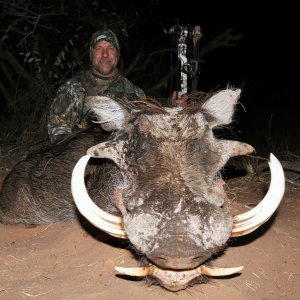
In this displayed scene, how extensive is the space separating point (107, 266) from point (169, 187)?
90cm

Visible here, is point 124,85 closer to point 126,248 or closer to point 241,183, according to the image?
point 241,183

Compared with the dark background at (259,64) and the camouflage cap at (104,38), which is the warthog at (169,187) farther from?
the dark background at (259,64)

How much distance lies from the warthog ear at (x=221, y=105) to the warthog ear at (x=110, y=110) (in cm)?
52

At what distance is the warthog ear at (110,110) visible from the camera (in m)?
3.06

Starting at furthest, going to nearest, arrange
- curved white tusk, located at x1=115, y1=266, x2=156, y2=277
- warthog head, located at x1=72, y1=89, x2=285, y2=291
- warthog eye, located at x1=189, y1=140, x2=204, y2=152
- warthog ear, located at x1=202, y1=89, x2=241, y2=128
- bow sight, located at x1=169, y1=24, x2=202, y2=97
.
Result: 1. bow sight, located at x1=169, y1=24, x2=202, y2=97
2. warthog ear, located at x1=202, y1=89, x2=241, y2=128
3. warthog eye, located at x1=189, y1=140, x2=204, y2=152
4. curved white tusk, located at x1=115, y1=266, x2=156, y2=277
5. warthog head, located at x1=72, y1=89, x2=285, y2=291

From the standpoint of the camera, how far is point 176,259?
2.01m

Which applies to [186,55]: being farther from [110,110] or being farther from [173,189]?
[173,189]

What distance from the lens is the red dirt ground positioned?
2703 mm

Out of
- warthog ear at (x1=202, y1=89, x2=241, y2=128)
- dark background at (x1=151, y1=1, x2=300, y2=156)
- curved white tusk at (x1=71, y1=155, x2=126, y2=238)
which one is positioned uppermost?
warthog ear at (x1=202, y1=89, x2=241, y2=128)

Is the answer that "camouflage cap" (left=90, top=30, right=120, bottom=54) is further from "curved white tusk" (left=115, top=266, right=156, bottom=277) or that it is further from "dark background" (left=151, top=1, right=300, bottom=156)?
"dark background" (left=151, top=1, right=300, bottom=156)

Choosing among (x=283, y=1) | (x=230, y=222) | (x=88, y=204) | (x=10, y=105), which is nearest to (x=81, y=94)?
(x=88, y=204)

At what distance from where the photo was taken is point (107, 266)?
9.64 feet

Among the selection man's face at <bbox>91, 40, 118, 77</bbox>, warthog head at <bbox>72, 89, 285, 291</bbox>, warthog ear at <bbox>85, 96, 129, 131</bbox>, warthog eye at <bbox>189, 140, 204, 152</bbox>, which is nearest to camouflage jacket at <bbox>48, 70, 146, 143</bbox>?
man's face at <bbox>91, 40, 118, 77</bbox>

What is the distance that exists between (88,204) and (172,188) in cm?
43
